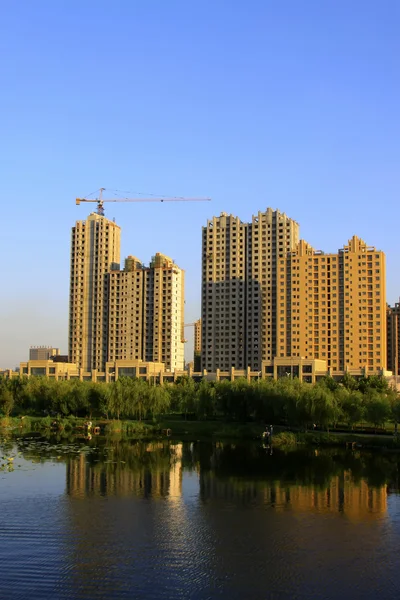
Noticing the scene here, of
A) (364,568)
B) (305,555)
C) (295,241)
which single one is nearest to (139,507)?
(305,555)

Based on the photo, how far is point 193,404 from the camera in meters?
95.2

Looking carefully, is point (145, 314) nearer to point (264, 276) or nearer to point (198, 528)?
point (264, 276)

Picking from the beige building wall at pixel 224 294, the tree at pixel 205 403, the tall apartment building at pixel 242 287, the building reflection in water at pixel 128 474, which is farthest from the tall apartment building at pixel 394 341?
the building reflection in water at pixel 128 474

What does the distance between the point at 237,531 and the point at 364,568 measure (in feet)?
24.7

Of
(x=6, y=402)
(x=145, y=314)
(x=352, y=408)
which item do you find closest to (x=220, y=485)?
(x=352, y=408)

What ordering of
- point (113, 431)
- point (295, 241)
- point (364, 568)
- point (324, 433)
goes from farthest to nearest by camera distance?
point (295, 241) → point (113, 431) → point (324, 433) → point (364, 568)

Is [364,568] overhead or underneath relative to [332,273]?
underneath

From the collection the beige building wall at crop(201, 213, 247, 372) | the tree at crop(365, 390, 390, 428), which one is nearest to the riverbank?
the tree at crop(365, 390, 390, 428)

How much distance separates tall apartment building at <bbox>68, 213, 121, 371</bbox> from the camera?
172 m

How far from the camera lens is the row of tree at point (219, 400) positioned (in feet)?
239

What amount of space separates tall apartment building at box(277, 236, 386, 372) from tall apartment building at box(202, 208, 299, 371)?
7.45 metres

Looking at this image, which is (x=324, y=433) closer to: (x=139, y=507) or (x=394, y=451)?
(x=394, y=451)

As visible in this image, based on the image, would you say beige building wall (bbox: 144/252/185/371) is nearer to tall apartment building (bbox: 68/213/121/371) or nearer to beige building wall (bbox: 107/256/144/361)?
beige building wall (bbox: 107/256/144/361)

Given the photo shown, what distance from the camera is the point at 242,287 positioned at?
16462 cm
